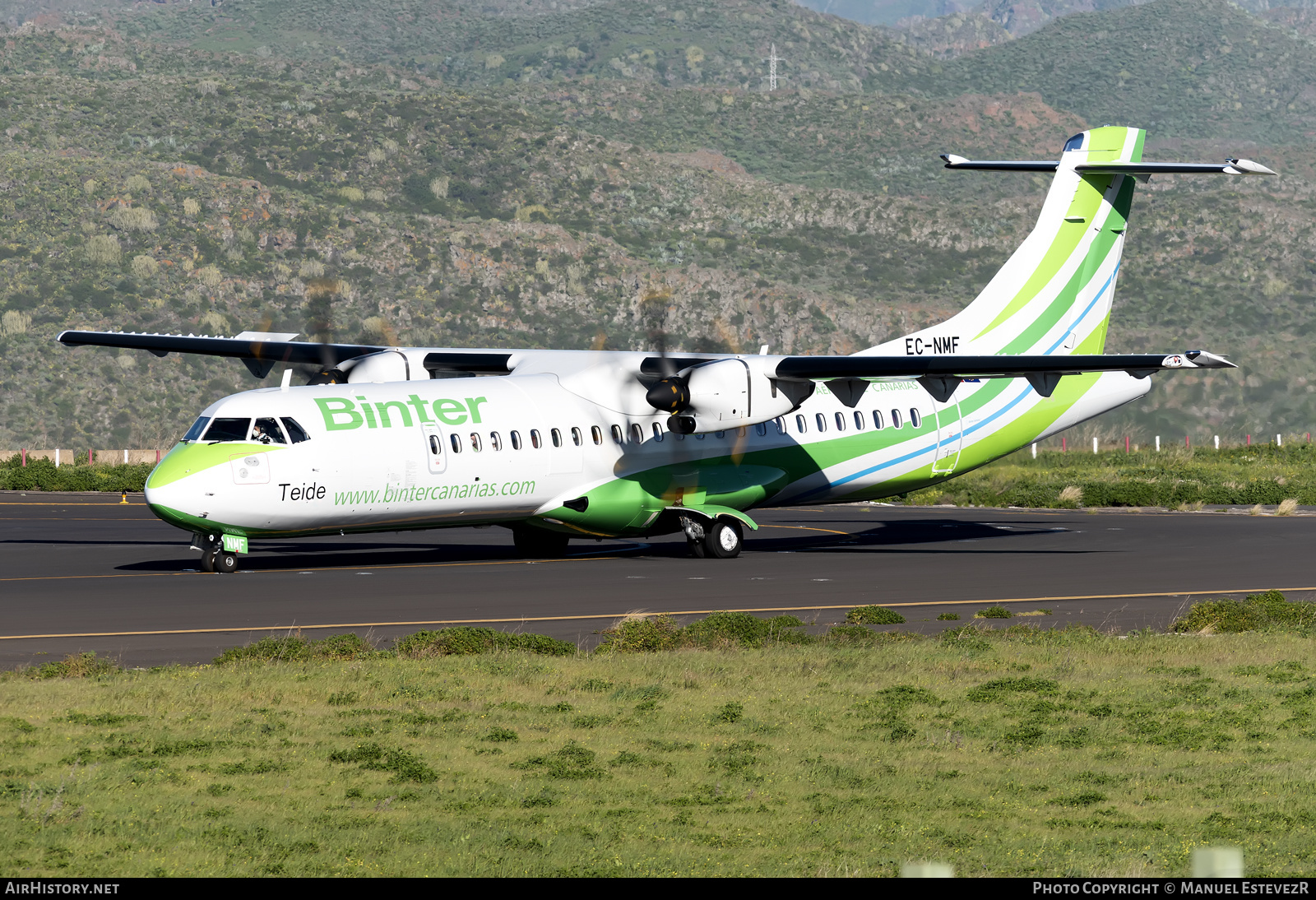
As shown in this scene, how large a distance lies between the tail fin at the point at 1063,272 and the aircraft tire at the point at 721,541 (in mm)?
6633

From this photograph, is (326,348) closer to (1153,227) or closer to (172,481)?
(172,481)

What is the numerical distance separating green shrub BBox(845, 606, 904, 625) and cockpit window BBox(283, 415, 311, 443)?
981 centimetres

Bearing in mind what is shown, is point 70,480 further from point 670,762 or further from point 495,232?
point 495,232

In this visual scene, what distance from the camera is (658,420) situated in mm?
29609

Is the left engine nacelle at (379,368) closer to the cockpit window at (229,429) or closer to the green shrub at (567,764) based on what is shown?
the cockpit window at (229,429)

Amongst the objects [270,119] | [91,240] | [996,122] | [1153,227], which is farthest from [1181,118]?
[91,240]

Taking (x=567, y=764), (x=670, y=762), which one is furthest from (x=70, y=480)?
(x=670, y=762)

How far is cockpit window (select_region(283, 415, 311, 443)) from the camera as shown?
2522 cm

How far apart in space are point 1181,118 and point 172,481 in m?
191

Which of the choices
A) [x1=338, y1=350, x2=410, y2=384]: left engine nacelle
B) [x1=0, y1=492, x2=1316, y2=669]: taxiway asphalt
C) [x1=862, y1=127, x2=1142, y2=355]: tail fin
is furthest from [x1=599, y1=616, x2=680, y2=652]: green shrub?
[x1=862, y1=127, x2=1142, y2=355]: tail fin

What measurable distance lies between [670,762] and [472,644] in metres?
5.47

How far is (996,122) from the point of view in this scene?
175375mm

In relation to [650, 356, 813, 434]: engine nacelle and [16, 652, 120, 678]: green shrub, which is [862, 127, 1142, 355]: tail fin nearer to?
[650, 356, 813, 434]: engine nacelle

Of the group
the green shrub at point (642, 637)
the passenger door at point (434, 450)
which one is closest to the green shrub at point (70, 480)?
the passenger door at point (434, 450)
